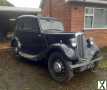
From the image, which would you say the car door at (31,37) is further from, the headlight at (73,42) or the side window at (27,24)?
the headlight at (73,42)

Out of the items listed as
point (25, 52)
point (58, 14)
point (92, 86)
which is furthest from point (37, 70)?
point (58, 14)

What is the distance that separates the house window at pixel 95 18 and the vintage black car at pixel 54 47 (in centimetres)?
505

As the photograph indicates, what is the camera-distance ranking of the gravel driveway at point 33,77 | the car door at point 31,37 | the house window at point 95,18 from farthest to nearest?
1. the house window at point 95,18
2. the car door at point 31,37
3. the gravel driveway at point 33,77

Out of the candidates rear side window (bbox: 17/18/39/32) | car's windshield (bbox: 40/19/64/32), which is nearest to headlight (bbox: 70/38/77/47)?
car's windshield (bbox: 40/19/64/32)

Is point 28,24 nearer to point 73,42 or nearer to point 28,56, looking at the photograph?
point 28,56

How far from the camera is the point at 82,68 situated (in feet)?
21.6

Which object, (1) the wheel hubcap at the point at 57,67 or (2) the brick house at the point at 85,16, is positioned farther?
(2) the brick house at the point at 85,16

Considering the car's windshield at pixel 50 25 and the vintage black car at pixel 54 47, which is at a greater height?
the car's windshield at pixel 50 25

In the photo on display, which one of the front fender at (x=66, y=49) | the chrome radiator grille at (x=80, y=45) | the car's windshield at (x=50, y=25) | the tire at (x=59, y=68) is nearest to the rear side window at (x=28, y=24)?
the car's windshield at (x=50, y=25)

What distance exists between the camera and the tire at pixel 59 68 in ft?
20.8

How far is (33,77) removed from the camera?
7051mm

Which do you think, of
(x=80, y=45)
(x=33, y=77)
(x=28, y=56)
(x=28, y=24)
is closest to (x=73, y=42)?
(x=80, y=45)

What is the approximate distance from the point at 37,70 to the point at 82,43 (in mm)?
2145

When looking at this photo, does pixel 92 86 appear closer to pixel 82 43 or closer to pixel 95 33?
pixel 82 43
